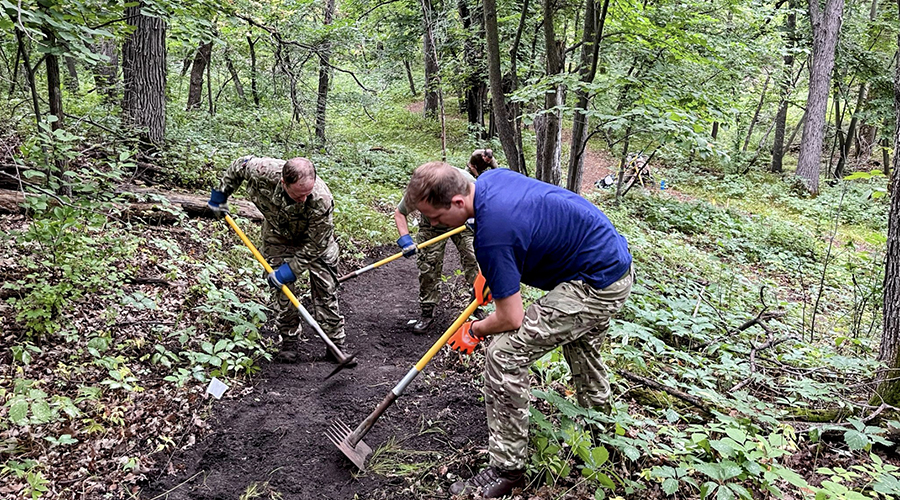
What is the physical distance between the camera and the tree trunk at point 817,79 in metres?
14.5

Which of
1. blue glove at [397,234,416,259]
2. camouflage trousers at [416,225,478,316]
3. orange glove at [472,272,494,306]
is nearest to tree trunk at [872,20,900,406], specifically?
orange glove at [472,272,494,306]

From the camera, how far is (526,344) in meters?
2.75

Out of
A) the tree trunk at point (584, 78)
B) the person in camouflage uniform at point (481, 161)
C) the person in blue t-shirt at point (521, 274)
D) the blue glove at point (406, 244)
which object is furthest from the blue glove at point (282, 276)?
the tree trunk at point (584, 78)

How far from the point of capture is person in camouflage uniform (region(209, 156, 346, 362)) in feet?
14.5

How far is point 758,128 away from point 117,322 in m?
30.0

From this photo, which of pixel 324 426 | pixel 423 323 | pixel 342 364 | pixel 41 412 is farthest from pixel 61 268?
pixel 423 323

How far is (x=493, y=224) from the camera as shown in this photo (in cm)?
248

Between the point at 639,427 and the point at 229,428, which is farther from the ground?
the point at 639,427

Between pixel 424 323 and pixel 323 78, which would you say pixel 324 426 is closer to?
pixel 424 323

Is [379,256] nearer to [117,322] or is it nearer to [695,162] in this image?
[117,322]

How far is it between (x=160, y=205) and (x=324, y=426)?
3.59 metres

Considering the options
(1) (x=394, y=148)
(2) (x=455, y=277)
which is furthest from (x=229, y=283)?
(1) (x=394, y=148)

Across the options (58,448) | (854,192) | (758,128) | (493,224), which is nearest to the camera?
(493,224)

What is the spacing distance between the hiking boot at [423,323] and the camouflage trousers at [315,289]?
1.02 meters
